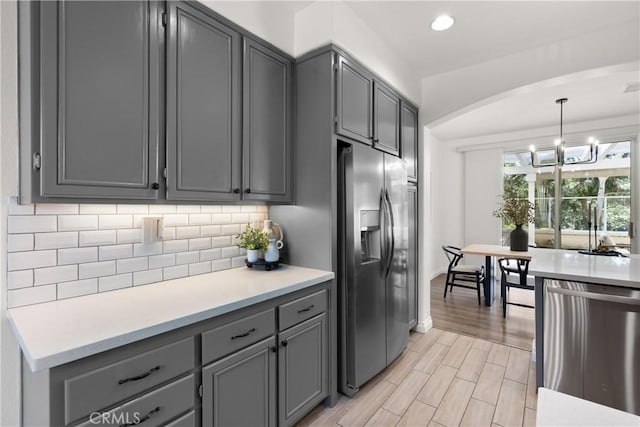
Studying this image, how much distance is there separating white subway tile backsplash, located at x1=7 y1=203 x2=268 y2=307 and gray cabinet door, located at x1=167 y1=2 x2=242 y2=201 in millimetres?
341

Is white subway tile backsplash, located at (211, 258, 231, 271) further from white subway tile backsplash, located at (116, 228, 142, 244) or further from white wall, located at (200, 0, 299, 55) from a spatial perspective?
white wall, located at (200, 0, 299, 55)

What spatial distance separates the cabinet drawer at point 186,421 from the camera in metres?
1.22

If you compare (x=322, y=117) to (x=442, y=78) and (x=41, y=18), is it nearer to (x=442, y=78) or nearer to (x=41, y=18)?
(x=41, y=18)

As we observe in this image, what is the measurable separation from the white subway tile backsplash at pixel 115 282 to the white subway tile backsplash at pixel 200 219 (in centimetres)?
48

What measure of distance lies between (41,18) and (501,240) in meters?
6.80

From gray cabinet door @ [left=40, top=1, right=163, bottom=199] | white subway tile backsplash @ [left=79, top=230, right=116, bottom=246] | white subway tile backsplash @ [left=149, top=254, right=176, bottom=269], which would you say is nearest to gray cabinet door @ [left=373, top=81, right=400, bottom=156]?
gray cabinet door @ [left=40, top=1, right=163, bottom=199]

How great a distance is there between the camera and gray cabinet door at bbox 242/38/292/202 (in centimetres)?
197

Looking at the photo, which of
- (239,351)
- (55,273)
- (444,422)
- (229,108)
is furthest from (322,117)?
(444,422)

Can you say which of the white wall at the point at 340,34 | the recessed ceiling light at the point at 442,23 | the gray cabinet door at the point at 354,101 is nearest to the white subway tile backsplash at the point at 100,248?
the gray cabinet door at the point at 354,101

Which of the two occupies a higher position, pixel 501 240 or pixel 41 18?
pixel 41 18

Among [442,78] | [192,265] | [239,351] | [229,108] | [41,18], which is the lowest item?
[239,351]

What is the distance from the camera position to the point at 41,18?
1.19 m

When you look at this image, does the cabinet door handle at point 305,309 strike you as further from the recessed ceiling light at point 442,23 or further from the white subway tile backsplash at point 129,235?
the recessed ceiling light at point 442,23

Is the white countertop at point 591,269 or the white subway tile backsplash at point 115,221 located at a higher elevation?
the white subway tile backsplash at point 115,221
